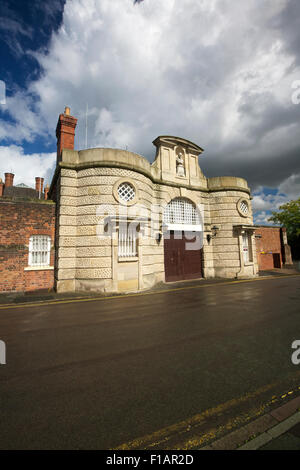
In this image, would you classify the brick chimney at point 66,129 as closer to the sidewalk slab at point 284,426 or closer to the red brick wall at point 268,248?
the sidewalk slab at point 284,426

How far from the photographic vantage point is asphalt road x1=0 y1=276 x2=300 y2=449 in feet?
7.27

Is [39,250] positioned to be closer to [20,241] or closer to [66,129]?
[20,241]

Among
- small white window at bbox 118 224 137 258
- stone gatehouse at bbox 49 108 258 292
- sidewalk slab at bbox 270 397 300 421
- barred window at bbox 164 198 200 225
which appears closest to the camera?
sidewalk slab at bbox 270 397 300 421

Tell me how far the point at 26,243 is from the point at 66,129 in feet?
22.9

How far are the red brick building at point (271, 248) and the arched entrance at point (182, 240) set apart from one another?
26.0ft

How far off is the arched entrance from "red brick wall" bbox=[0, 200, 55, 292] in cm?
712

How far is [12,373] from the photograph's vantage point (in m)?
3.38

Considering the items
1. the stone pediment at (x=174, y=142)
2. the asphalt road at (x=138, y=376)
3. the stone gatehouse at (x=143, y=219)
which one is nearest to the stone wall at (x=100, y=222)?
the stone gatehouse at (x=143, y=219)

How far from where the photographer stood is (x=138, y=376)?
322 cm

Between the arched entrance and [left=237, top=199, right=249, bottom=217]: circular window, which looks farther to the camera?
[left=237, top=199, right=249, bottom=217]: circular window

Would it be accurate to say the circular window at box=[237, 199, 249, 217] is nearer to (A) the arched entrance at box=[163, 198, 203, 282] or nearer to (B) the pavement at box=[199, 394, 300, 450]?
(A) the arched entrance at box=[163, 198, 203, 282]

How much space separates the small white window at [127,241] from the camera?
11.2 m

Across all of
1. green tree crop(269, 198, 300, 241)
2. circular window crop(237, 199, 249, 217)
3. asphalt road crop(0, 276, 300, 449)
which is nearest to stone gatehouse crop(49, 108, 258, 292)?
circular window crop(237, 199, 249, 217)
